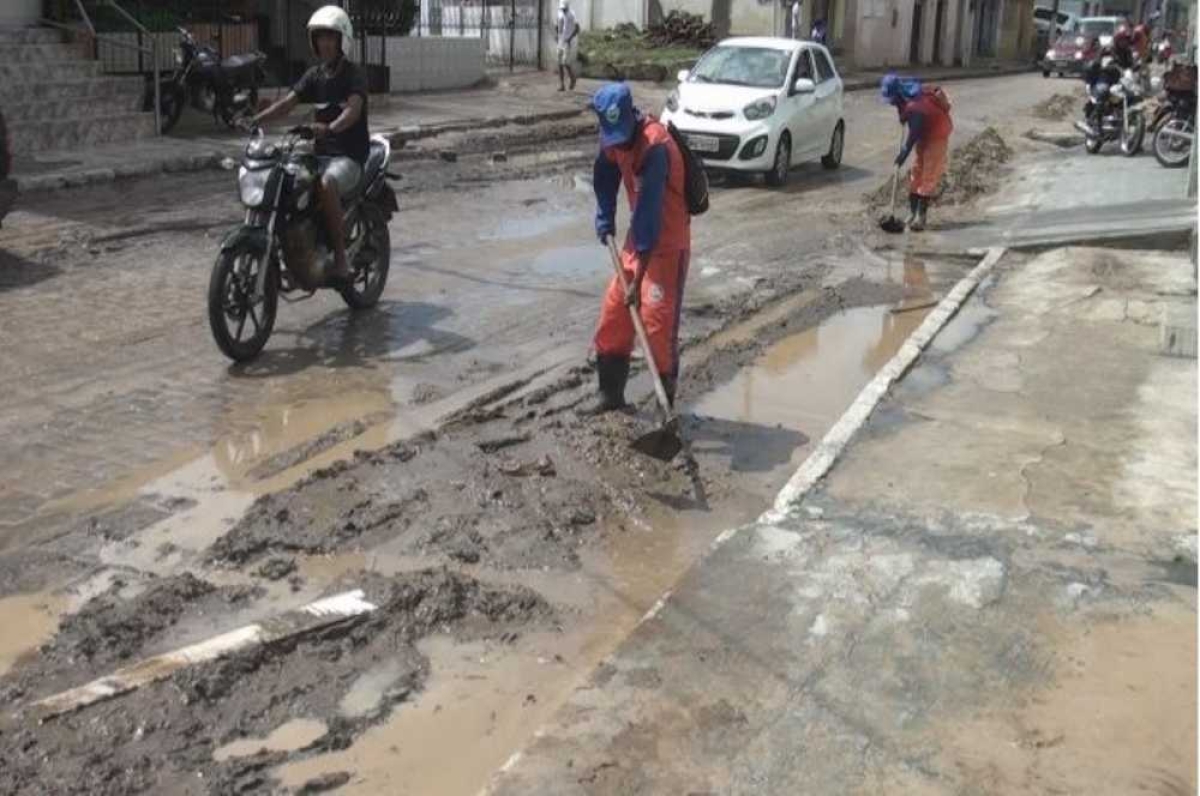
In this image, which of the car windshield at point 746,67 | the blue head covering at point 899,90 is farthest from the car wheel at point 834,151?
the blue head covering at point 899,90

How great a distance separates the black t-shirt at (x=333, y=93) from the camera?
8031mm

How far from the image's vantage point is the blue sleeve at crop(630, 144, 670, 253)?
627cm

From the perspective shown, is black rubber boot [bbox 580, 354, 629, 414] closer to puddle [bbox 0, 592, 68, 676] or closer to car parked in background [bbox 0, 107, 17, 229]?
puddle [bbox 0, 592, 68, 676]

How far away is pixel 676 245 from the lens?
6.49m

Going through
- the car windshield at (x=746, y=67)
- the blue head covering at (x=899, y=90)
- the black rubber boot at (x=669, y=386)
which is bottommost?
the black rubber boot at (x=669, y=386)

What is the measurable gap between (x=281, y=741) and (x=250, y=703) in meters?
0.21

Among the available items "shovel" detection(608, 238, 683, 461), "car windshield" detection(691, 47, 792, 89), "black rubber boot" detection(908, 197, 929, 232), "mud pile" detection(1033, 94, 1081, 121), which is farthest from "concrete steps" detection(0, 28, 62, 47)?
"mud pile" detection(1033, 94, 1081, 121)

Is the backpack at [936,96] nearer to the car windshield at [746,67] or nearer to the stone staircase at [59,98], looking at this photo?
the car windshield at [746,67]

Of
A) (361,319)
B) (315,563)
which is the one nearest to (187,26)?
(361,319)

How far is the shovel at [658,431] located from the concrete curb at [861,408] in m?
0.61

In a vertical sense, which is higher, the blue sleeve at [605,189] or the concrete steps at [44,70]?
the concrete steps at [44,70]

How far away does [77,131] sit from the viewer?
15.2 metres

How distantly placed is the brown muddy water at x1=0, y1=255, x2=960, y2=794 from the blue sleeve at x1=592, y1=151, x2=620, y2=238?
104 cm

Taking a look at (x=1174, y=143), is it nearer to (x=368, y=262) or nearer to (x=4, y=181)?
(x=368, y=262)
